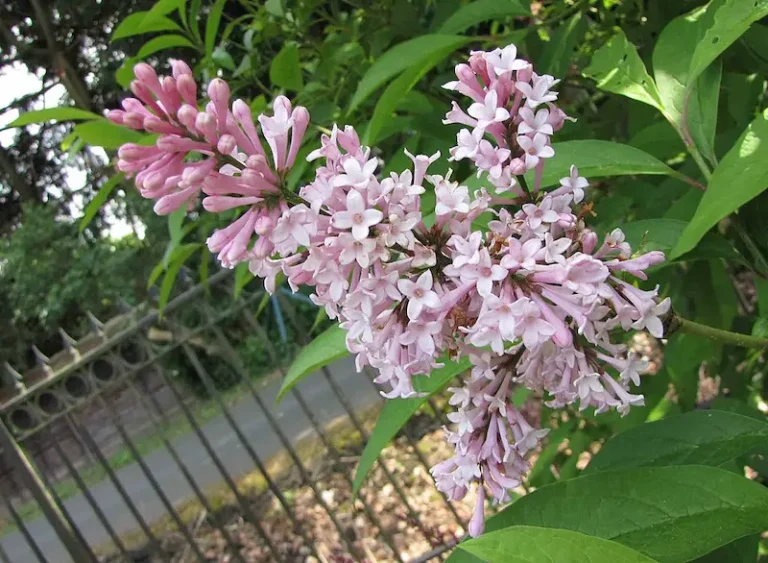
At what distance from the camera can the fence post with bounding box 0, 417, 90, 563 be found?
339 centimetres

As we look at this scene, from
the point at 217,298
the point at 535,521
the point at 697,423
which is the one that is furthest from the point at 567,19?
the point at 217,298

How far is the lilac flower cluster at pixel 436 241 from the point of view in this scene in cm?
65

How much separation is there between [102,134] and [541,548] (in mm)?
1142

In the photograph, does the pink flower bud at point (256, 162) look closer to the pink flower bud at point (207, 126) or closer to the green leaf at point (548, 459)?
the pink flower bud at point (207, 126)

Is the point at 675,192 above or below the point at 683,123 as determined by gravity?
below

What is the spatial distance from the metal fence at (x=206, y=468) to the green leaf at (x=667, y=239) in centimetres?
178

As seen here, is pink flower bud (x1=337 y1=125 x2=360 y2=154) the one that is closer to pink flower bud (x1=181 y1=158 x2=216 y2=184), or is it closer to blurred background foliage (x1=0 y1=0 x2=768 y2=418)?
pink flower bud (x1=181 y1=158 x2=216 y2=184)

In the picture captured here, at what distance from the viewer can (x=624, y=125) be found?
1739 millimetres

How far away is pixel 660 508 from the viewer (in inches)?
27.7

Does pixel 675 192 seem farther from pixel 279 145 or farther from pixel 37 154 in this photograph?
pixel 37 154

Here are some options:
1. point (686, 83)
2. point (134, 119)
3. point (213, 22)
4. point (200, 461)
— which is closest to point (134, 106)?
point (134, 119)

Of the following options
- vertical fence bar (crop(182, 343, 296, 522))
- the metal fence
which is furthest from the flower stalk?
vertical fence bar (crop(182, 343, 296, 522))

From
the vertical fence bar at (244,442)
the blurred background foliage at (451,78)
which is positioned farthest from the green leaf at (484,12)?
the vertical fence bar at (244,442)

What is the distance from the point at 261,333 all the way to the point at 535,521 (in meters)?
3.24
